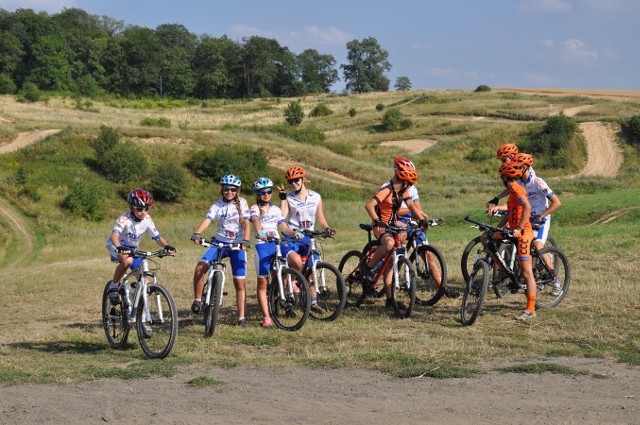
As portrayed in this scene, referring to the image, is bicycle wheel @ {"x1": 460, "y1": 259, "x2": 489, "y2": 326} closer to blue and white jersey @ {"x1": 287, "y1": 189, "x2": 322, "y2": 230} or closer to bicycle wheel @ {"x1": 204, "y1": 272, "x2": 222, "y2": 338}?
blue and white jersey @ {"x1": 287, "y1": 189, "x2": 322, "y2": 230}

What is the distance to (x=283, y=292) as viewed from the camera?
11.1 m

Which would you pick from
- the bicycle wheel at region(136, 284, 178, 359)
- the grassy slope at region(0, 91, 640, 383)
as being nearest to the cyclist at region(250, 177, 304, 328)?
the grassy slope at region(0, 91, 640, 383)

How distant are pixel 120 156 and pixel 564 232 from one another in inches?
1090

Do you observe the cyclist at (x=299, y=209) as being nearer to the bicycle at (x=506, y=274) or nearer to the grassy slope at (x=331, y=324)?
the grassy slope at (x=331, y=324)

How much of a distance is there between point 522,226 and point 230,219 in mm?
3922

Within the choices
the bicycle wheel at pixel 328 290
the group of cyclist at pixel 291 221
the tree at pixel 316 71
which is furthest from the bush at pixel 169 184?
the tree at pixel 316 71

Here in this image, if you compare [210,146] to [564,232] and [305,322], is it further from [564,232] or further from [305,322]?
[305,322]

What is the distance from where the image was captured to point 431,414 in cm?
691

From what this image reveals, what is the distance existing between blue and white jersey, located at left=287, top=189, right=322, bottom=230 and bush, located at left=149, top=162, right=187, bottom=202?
29567 millimetres

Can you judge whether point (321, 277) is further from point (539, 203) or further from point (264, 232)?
point (539, 203)

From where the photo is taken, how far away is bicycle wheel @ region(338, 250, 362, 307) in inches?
488

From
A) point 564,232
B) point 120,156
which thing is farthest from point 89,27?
point 564,232

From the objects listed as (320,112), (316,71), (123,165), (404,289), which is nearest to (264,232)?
(404,289)

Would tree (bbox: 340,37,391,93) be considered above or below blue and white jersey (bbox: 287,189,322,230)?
above
